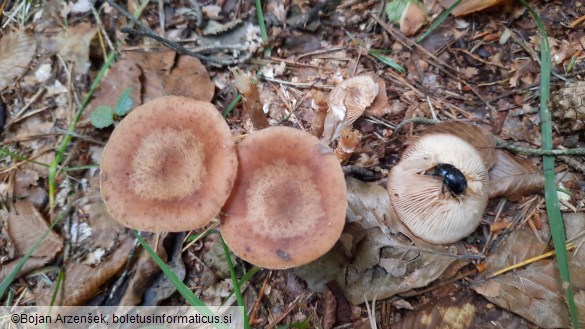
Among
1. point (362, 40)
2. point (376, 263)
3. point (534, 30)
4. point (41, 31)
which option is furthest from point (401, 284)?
point (41, 31)

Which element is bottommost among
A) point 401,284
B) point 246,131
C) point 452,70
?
point 401,284

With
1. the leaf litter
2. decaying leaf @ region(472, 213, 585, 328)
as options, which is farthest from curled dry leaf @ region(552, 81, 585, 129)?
decaying leaf @ region(472, 213, 585, 328)

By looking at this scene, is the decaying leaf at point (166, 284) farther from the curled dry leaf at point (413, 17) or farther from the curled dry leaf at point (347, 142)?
the curled dry leaf at point (413, 17)

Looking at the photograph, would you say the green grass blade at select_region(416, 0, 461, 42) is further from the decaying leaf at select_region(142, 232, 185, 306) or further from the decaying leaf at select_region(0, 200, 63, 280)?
the decaying leaf at select_region(0, 200, 63, 280)

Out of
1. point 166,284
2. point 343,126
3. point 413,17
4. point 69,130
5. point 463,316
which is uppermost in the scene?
point 413,17

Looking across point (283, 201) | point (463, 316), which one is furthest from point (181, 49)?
point (463, 316)

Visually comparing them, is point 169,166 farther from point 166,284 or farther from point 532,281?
point 532,281

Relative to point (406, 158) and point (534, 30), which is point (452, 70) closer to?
point (534, 30)
